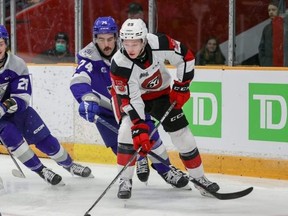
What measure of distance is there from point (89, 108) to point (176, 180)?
0.67 m

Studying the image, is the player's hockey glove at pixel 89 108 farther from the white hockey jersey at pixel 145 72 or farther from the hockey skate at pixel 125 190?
the hockey skate at pixel 125 190

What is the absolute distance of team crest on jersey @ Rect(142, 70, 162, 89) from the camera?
468 centimetres

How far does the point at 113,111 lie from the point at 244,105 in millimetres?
969

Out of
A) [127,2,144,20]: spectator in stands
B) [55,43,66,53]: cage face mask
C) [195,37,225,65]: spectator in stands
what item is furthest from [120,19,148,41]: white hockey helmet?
[55,43,66,53]: cage face mask

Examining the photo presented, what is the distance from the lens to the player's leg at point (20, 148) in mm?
5219

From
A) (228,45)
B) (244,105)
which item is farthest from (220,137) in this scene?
(228,45)

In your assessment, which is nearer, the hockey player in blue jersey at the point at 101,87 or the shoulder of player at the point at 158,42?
the shoulder of player at the point at 158,42

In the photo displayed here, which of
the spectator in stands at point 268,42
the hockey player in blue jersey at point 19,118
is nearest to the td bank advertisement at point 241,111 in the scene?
the spectator in stands at point 268,42

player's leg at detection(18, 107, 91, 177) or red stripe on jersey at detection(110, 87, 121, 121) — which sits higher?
red stripe on jersey at detection(110, 87, 121, 121)

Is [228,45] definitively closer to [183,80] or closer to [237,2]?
[237,2]

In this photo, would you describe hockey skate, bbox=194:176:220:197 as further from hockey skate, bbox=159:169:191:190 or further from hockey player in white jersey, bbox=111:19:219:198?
hockey skate, bbox=159:169:191:190

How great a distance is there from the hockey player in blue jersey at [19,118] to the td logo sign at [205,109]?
1.02m

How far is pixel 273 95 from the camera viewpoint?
546cm

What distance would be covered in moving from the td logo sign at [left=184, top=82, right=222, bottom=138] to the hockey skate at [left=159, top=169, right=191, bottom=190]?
0.73 metres
